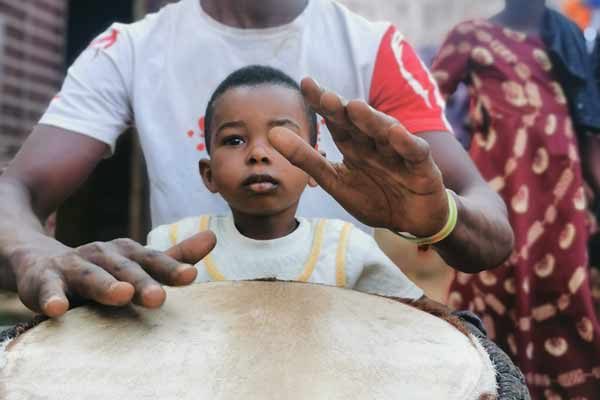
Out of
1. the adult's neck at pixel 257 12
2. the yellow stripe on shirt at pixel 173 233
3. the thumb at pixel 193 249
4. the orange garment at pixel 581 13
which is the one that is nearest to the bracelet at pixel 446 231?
the thumb at pixel 193 249

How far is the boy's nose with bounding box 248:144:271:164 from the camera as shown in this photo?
57.1 inches

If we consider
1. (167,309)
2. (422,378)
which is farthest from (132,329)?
(422,378)

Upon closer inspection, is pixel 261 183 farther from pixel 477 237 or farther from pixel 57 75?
pixel 57 75

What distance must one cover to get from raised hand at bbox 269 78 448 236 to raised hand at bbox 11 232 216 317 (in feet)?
0.59

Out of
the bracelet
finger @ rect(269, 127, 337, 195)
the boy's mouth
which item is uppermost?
finger @ rect(269, 127, 337, 195)

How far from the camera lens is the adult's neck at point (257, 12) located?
175 centimetres

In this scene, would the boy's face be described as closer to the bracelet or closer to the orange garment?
the bracelet

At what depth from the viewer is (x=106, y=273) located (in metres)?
1.06

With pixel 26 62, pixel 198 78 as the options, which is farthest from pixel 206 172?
pixel 26 62

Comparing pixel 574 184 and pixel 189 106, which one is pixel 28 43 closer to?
pixel 189 106

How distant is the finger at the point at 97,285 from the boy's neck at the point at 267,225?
1.55ft

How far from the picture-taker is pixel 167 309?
1.08 meters

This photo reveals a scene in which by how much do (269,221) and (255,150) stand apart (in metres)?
0.14

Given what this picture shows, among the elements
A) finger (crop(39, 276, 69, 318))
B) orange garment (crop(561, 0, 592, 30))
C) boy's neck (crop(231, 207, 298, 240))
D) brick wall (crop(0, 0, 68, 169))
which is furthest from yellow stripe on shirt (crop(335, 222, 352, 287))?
orange garment (crop(561, 0, 592, 30))
